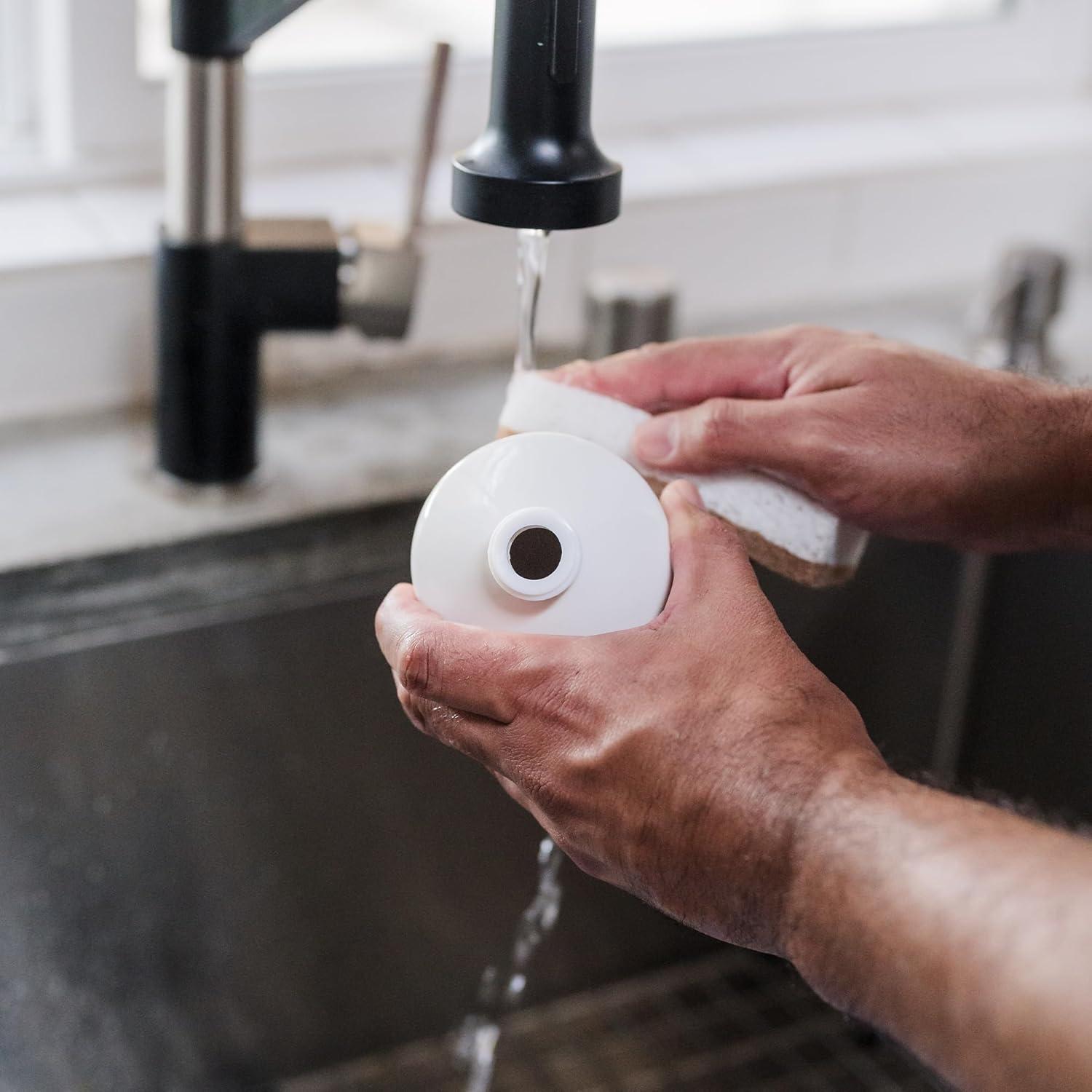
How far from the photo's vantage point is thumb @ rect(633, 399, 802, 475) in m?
0.63

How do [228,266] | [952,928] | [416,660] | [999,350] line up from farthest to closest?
[999,350]
[228,266]
[416,660]
[952,928]

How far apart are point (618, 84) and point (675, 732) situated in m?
0.83

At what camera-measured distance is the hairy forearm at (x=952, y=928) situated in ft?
1.35

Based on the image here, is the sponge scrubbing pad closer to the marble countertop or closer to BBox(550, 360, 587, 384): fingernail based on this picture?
BBox(550, 360, 587, 384): fingernail

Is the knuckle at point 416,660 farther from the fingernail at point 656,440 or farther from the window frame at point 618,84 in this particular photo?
the window frame at point 618,84

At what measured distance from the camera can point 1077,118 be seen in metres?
1.34

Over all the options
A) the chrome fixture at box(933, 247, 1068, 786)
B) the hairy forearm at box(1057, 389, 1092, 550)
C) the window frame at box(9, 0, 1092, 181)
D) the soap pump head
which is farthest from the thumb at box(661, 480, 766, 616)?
the window frame at box(9, 0, 1092, 181)

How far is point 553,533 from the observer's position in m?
0.53

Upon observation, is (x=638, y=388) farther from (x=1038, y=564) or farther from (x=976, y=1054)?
(x=1038, y=564)

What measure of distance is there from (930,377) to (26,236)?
1.93ft

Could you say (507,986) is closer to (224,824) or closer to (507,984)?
(507,984)

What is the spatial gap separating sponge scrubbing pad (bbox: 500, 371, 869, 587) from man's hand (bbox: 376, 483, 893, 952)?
3.1 inches

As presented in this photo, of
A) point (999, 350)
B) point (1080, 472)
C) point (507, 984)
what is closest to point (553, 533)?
point (1080, 472)

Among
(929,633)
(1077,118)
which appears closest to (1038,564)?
(929,633)
